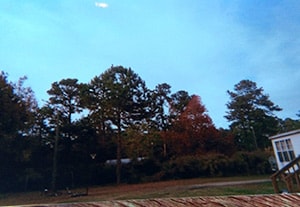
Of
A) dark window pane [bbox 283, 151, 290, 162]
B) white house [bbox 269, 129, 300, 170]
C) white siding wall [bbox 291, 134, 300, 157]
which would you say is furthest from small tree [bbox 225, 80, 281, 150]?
white siding wall [bbox 291, 134, 300, 157]

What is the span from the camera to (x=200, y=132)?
62.7ft

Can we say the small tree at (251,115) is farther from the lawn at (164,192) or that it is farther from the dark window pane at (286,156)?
the lawn at (164,192)

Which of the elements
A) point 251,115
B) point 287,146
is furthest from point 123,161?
point 251,115

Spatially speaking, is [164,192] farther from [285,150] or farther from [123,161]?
[123,161]

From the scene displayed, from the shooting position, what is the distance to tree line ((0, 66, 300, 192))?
15.3 meters

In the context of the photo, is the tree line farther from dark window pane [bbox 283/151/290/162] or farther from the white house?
dark window pane [bbox 283/151/290/162]

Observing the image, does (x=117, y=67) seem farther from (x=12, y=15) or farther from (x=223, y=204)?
(x=223, y=204)

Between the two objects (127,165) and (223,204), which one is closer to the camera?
(223,204)

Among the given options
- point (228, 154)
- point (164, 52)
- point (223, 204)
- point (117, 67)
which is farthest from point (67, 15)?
point (228, 154)

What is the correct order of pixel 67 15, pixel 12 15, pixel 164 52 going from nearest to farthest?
1. pixel 12 15
2. pixel 67 15
3. pixel 164 52

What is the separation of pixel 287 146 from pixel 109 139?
12410mm

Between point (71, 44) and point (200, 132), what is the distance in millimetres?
12264

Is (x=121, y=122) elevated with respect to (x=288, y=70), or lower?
lower

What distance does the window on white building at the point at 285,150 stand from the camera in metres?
10.5
